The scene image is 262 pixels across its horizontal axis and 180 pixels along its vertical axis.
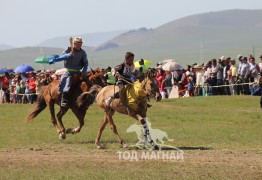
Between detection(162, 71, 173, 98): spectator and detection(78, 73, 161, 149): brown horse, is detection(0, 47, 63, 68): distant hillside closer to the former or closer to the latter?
detection(162, 71, 173, 98): spectator

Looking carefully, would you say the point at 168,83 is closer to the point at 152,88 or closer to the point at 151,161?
the point at 152,88

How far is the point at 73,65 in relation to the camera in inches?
789

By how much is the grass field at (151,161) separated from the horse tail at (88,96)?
972 mm

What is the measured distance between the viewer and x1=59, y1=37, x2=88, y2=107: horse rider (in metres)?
19.9

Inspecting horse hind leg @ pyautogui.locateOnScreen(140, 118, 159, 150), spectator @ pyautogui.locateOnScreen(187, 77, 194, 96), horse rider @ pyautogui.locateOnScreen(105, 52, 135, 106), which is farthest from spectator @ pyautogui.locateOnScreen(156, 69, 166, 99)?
horse hind leg @ pyautogui.locateOnScreen(140, 118, 159, 150)

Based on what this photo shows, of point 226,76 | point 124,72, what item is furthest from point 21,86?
point 124,72

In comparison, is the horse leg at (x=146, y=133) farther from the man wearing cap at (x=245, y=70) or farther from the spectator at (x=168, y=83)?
the spectator at (x=168, y=83)

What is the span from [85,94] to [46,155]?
3141 millimetres

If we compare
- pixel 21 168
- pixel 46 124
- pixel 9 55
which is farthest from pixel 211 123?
pixel 9 55

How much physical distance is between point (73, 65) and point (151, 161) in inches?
214

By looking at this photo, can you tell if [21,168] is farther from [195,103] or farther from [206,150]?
[195,103]

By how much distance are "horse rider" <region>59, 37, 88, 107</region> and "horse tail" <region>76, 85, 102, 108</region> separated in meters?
0.60

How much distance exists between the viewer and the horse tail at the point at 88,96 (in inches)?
765

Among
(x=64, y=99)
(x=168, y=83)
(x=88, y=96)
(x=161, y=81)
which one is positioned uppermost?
(x=88, y=96)
